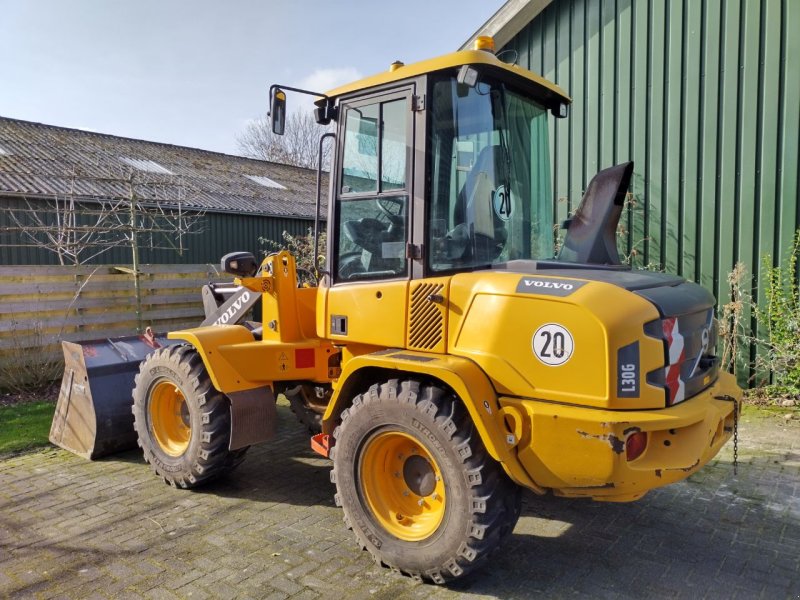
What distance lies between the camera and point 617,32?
807cm

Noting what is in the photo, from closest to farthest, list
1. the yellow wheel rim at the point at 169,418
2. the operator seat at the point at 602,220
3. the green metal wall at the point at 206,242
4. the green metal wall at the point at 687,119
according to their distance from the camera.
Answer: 1. the operator seat at the point at 602,220
2. the yellow wheel rim at the point at 169,418
3. the green metal wall at the point at 687,119
4. the green metal wall at the point at 206,242

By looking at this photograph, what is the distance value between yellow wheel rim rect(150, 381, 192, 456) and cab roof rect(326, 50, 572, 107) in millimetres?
2645

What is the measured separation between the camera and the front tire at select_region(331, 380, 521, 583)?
306cm

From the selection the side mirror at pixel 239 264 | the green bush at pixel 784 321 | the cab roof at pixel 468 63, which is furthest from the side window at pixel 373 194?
the green bush at pixel 784 321

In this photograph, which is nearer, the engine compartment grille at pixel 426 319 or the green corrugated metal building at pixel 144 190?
the engine compartment grille at pixel 426 319

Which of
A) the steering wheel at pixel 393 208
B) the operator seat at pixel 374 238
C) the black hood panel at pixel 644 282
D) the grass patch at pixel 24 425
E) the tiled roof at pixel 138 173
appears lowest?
the grass patch at pixel 24 425

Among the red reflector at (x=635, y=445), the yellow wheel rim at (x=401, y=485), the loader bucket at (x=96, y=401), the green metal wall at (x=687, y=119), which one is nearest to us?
the red reflector at (x=635, y=445)

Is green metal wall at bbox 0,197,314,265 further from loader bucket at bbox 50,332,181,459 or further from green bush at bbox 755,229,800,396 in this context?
green bush at bbox 755,229,800,396

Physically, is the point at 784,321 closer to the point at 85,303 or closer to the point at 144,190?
the point at 85,303

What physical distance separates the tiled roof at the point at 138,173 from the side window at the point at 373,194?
8.62 meters

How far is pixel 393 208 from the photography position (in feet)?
11.8

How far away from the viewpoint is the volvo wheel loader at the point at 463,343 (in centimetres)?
290

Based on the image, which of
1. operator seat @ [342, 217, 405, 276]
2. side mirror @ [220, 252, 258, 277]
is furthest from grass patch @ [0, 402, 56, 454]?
operator seat @ [342, 217, 405, 276]

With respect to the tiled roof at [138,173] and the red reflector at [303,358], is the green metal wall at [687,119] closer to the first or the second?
the red reflector at [303,358]
